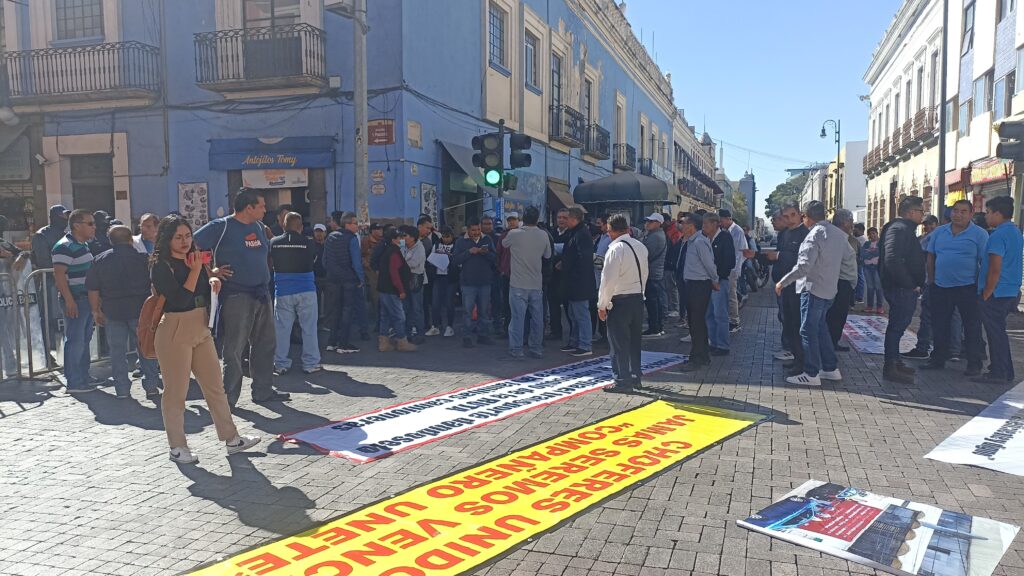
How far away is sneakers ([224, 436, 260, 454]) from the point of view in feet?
17.4

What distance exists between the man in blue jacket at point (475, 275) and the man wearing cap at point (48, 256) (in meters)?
4.89

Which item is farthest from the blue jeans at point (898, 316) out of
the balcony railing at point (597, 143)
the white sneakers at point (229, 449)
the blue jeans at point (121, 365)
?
the balcony railing at point (597, 143)

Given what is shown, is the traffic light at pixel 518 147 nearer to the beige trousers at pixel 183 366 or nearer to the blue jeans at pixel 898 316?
the blue jeans at pixel 898 316

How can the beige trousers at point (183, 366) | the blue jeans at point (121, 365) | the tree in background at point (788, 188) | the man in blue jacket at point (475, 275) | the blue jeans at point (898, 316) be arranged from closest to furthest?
the beige trousers at point (183, 366) < the blue jeans at point (121, 365) < the blue jeans at point (898, 316) < the man in blue jacket at point (475, 275) < the tree in background at point (788, 188)

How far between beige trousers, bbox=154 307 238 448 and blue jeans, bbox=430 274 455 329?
590cm

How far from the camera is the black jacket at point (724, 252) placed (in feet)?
29.8

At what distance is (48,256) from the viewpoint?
8430mm

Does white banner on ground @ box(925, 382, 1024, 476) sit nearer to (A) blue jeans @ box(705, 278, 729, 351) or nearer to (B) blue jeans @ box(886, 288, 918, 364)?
(B) blue jeans @ box(886, 288, 918, 364)

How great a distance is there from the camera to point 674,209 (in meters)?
51.7

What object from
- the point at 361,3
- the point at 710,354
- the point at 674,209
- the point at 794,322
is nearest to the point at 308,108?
the point at 361,3

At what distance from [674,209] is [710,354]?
43785 mm

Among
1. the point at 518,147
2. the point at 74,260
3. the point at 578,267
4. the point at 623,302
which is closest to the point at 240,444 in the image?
the point at 74,260

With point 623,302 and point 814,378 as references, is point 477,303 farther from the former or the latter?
point 814,378

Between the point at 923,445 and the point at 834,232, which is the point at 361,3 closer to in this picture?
the point at 834,232
